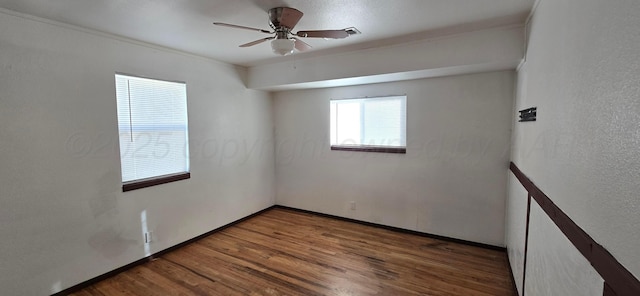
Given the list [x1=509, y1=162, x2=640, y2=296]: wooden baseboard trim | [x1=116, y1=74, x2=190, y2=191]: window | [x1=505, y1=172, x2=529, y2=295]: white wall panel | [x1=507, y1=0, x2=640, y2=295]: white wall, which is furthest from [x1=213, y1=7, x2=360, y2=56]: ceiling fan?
[x1=505, y1=172, x2=529, y2=295]: white wall panel

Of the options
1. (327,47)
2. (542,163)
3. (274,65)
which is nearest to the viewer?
(542,163)

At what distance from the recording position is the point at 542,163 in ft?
5.44

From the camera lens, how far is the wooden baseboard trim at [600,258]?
0.73 metres

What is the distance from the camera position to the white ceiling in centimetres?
203

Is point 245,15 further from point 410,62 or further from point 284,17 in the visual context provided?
point 410,62

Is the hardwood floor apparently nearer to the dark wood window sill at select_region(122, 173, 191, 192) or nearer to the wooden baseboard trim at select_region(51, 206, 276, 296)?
the wooden baseboard trim at select_region(51, 206, 276, 296)

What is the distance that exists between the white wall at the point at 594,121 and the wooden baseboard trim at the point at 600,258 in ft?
0.08

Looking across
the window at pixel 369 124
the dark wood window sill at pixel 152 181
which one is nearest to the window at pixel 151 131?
the dark wood window sill at pixel 152 181

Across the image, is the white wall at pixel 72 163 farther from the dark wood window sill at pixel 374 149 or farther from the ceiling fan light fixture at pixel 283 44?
the dark wood window sill at pixel 374 149

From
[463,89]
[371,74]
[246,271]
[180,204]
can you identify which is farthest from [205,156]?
[463,89]

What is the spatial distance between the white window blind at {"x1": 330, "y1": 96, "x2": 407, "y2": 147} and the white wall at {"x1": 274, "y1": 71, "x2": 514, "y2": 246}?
107mm

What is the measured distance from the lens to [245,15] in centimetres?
224

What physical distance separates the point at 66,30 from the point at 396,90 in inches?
136

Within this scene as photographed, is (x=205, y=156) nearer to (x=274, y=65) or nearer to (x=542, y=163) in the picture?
(x=274, y=65)
